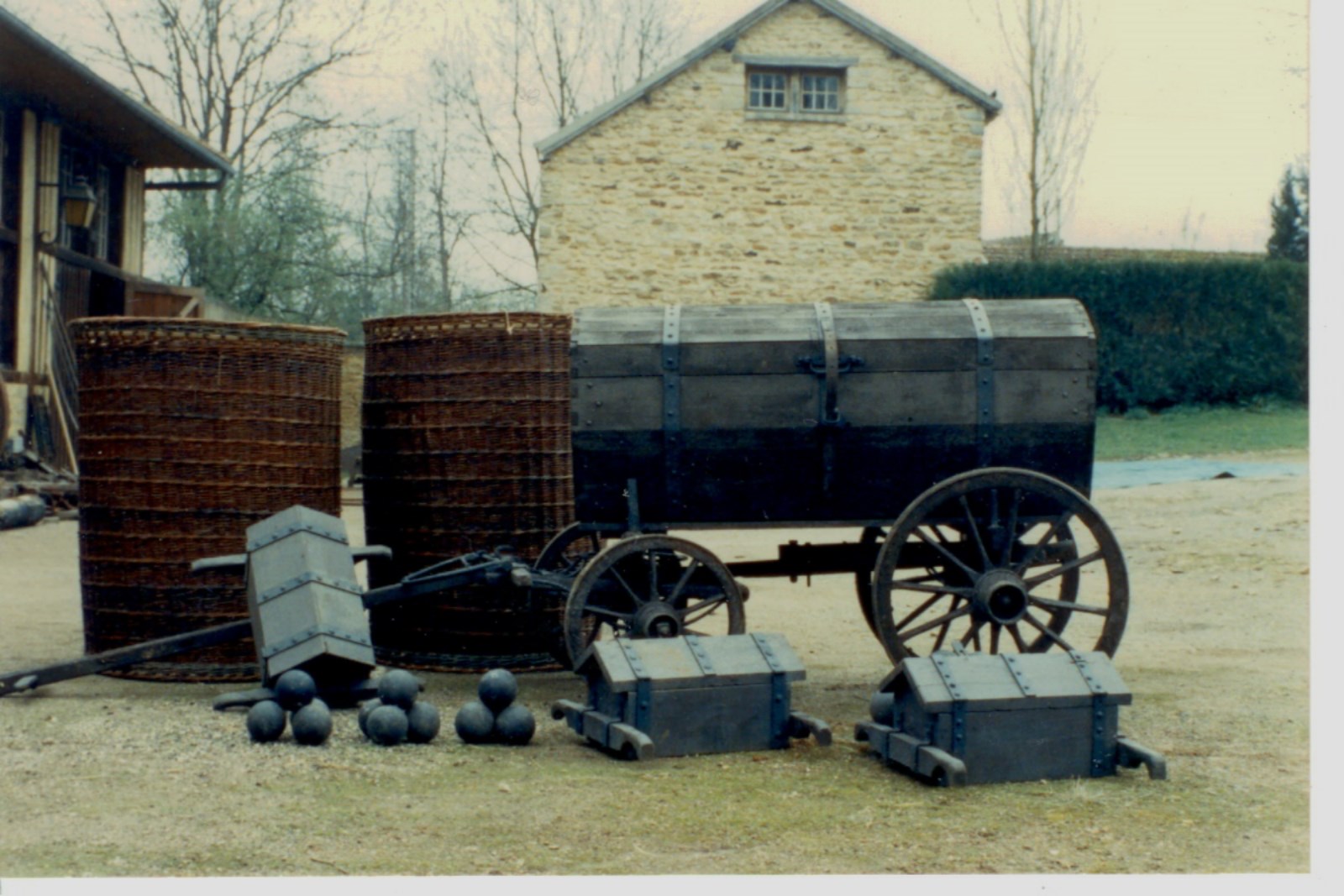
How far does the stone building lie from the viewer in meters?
22.0

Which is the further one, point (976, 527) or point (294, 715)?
point (976, 527)

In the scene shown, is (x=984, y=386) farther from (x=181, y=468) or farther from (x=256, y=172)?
(x=256, y=172)

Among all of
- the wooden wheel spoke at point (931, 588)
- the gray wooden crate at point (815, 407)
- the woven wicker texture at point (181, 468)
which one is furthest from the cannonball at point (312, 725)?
the wooden wheel spoke at point (931, 588)

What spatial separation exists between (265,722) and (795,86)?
18.6m

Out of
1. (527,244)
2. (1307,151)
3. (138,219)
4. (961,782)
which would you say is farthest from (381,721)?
(527,244)

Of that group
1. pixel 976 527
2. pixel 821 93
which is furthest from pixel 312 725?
pixel 821 93

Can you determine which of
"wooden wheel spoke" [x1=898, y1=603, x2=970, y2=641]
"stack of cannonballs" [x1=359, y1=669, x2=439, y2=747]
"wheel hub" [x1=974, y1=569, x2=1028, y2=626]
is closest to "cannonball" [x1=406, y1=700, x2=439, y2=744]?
"stack of cannonballs" [x1=359, y1=669, x2=439, y2=747]

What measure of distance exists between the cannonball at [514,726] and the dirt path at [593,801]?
0.09 meters

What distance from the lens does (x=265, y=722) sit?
5.15 meters

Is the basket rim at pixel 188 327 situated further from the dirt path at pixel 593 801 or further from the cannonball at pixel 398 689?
the cannonball at pixel 398 689

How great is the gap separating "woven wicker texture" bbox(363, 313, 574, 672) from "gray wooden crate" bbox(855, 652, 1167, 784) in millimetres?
2421

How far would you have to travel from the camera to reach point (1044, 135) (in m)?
20.6

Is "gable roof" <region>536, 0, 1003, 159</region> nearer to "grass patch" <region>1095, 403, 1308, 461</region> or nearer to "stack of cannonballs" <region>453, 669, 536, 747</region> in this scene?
"grass patch" <region>1095, 403, 1308, 461</region>

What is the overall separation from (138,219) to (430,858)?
1755cm
